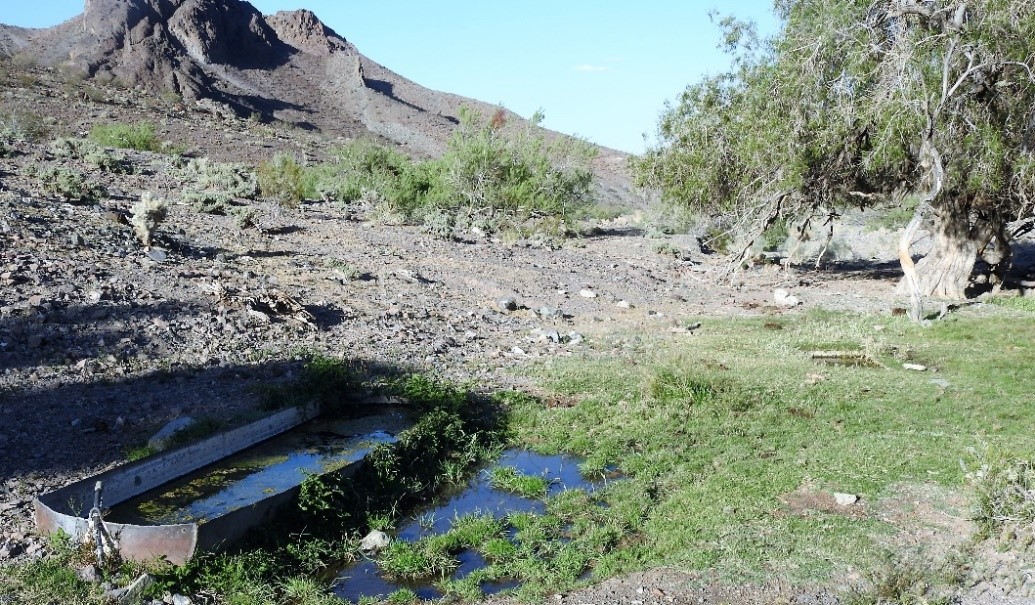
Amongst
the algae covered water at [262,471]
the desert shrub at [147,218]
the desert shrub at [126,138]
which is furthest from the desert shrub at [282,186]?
the algae covered water at [262,471]

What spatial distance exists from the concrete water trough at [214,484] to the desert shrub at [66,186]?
29.2ft

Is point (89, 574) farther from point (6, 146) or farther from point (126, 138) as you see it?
point (126, 138)

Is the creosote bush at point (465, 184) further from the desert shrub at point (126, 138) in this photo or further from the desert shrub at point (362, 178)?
the desert shrub at point (126, 138)

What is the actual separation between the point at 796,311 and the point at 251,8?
7276cm

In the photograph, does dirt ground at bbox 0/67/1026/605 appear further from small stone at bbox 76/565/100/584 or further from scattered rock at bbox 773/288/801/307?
small stone at bbox 76/565/100/584

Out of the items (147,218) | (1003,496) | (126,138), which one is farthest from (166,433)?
(126,138)

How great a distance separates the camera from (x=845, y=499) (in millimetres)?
6176

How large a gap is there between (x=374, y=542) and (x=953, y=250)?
12.4m

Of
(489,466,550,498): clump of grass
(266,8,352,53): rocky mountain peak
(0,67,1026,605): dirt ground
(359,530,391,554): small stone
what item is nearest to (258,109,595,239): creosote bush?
(0,67,1026,605): dirt ground

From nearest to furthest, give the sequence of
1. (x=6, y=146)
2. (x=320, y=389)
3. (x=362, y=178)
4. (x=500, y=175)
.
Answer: (x=320, y=389) → (x=6, y=146) → (x=500, y=175) → (x=362, y=178)

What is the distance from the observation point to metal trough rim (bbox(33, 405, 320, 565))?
4.93 meters

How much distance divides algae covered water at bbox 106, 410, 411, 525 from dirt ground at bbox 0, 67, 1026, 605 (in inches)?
24.7

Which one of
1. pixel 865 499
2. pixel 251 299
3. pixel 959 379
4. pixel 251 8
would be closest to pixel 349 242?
pixel 251 299

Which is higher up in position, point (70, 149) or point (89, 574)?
point (70, 149)
